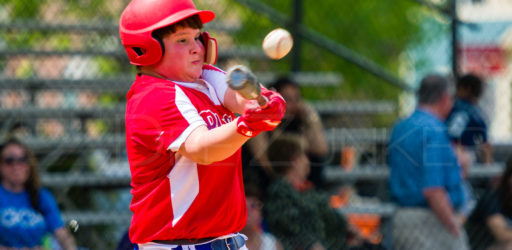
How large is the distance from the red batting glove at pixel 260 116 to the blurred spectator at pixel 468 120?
10.2 feet

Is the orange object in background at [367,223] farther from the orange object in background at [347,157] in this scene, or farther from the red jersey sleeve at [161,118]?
the red jersey sleeve at [161,118]

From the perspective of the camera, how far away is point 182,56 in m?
2.19

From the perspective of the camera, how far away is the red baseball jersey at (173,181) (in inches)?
83.7

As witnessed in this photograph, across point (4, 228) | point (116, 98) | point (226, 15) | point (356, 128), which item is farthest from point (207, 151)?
point (226, 15)

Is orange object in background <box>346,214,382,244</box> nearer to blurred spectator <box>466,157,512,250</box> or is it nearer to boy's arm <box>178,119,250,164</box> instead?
blurred spectator <box>466,157,512,250</box>

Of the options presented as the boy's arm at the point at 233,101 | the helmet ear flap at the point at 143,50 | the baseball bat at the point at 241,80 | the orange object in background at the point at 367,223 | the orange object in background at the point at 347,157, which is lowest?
the orange object in background at the point at 367,223

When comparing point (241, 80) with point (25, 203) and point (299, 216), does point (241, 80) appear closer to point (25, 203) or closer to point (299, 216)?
point (299, 216)

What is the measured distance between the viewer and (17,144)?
423 centimetres

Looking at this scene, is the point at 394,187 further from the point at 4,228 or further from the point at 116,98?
the point at 116,98

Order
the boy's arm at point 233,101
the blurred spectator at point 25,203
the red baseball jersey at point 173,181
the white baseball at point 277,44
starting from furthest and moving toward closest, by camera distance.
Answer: the blurred spectator at point 25,203
the boy's arm at point 233,101
the red baseball jersey at point 173,181
the white baseball at point 277,44

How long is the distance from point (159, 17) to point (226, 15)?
4.84 metres

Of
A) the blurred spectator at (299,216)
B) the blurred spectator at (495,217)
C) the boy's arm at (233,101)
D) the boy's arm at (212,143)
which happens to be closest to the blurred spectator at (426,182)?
the blurred spectator at (495,217)

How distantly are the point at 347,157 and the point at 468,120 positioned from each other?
95 centimetres

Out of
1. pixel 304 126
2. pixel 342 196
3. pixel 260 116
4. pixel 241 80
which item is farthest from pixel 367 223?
pixel 241 80
